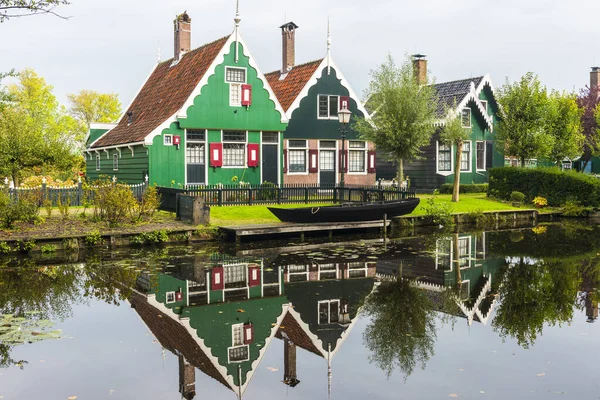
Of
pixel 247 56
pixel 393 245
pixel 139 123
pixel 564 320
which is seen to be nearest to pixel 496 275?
pixel 564 320

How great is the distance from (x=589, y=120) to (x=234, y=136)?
35.7 metres

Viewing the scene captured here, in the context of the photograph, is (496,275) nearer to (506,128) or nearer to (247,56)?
(247,56)

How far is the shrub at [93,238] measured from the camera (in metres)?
17.1

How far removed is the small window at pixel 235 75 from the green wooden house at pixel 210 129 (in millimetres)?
47

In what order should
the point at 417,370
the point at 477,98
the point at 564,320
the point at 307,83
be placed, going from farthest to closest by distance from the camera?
the point at 477,98, the point at 307,83, the point at 564,320, the point at 417,370

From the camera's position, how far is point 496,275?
1341cm

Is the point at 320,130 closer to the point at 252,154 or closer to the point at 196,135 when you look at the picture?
the point at 252,154

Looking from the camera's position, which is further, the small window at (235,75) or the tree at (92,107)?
the tree at (92,107)

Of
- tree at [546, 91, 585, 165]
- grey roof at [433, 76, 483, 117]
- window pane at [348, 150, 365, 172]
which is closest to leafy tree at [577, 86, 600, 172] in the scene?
tree at [546, 91, 585, 165]

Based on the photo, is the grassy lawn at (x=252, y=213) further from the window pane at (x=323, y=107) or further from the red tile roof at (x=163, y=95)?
the window pane at (x=323, y=107)

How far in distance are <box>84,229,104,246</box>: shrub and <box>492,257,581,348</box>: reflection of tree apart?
35.8 feet

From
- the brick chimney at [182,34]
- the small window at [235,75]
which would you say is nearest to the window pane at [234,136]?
the small window at [235,75]

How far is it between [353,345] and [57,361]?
393cm

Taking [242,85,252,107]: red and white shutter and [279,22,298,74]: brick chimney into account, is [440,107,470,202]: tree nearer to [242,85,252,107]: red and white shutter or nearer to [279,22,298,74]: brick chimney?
[279,22,298,74]: brick chimney
